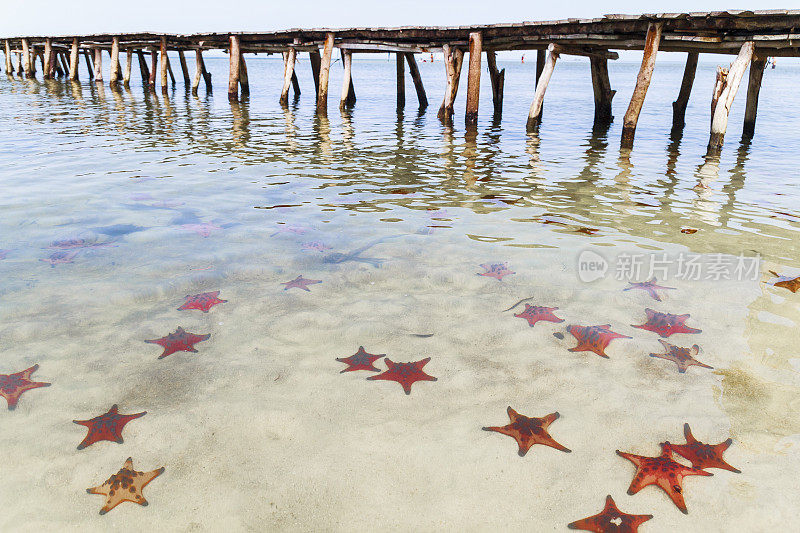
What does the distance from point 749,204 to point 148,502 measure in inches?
311

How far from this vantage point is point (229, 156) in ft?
34.0

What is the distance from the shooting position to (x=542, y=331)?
12.3 ft

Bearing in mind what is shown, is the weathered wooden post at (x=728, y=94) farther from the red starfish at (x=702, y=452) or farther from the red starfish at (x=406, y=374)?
the red starfish at (x=406, y=374)

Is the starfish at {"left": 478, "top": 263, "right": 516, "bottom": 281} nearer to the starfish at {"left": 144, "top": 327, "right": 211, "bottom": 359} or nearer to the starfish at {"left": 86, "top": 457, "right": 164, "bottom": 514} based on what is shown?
the starfish at {"left": 144, "top": 327, "right": 211, "bottom": 359}

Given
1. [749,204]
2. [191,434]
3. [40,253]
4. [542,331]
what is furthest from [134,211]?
[749,204]

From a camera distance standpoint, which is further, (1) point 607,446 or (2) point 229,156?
(2) point 229,156

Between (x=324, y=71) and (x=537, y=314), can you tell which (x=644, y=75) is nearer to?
(x=537, y=314)

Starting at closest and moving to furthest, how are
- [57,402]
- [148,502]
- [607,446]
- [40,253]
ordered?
[148,502] → [607,446] → [57,402] → [40,253]

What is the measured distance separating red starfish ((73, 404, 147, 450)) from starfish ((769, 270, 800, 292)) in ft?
16.0

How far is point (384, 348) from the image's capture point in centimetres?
352

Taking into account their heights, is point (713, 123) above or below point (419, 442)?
above

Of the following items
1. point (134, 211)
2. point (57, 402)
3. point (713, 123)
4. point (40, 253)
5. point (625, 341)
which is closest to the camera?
point (57, 402)

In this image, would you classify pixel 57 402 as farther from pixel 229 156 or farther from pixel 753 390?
pixel 229 156

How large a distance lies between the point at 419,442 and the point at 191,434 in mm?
1166
